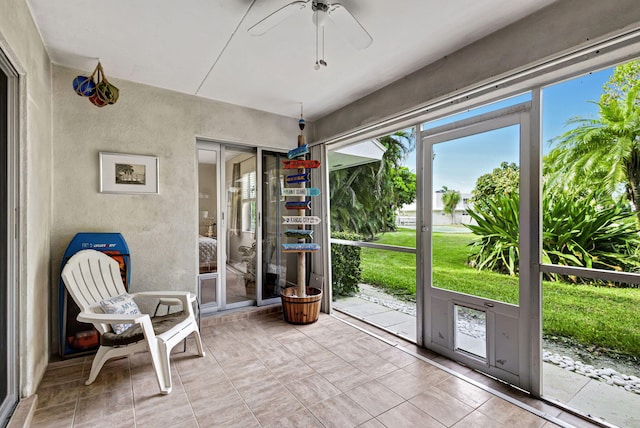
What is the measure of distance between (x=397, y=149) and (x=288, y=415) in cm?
318

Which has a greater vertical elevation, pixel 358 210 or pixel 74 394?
pixel 358 210

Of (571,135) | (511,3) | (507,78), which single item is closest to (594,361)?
(571,135)

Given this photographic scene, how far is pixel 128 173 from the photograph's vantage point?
3.09 metres

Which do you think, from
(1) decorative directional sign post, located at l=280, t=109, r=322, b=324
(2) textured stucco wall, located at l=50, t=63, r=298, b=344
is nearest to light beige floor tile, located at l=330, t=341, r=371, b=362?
(1) decorative directional sign post, located at l=280, t=109, r=322, b=324

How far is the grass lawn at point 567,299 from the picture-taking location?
7.61 ft

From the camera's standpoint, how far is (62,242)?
281cm

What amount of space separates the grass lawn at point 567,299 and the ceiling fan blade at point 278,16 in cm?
210

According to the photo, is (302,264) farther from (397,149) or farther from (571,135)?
(571,135)

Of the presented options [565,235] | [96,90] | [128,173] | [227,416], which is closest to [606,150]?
[565,235]

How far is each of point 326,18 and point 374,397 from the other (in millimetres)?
2525

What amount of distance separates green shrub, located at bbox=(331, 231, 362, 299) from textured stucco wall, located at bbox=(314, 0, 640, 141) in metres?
2.09

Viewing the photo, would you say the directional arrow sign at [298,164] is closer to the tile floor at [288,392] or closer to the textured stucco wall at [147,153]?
the textured stucco wall at [147,153]

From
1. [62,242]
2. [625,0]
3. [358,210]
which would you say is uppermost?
[625,0]

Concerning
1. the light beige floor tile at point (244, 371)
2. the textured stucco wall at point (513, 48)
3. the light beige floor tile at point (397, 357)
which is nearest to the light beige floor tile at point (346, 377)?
the light beige floor tile at point (397, 357)
